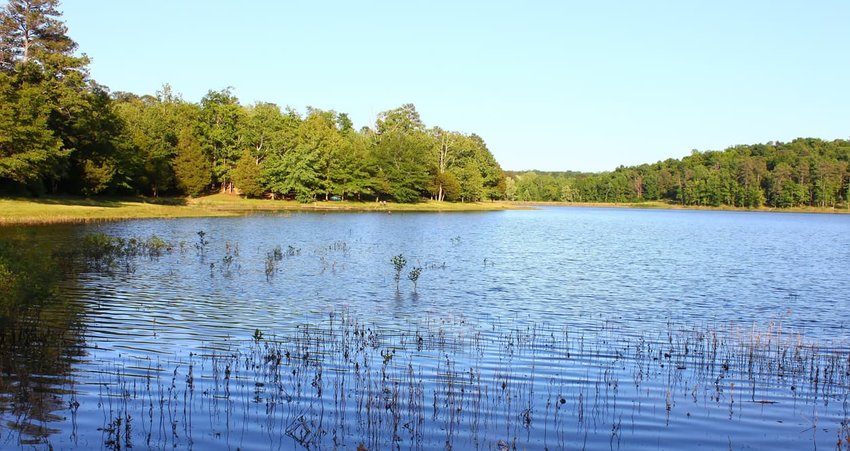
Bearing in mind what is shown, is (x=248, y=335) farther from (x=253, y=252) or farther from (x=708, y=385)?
(x=253, y=252)

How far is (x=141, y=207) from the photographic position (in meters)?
75.0

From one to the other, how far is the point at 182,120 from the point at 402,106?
205 ft

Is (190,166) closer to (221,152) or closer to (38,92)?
(221,152)

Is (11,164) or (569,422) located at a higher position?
(11,164)

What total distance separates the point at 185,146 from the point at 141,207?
29.2 meters

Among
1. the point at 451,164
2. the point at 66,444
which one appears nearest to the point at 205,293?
the point at 66,444

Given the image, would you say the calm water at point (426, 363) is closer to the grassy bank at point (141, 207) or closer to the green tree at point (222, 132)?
the grassy bank at point (141, 207)

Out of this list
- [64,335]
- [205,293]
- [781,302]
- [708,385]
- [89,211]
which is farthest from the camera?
[89,211]

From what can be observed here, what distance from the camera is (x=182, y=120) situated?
357ft

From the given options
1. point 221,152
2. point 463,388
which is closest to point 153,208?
point 221,152

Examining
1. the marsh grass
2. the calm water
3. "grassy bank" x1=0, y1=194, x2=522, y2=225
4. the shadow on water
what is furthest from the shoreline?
the marsh grass

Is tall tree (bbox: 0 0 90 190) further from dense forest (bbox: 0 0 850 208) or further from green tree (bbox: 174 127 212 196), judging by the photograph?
green tree (bbox: 174 127 212 196)

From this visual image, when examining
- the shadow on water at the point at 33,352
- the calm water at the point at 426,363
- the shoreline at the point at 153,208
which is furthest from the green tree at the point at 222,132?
the shadow on water at the point at 33,352

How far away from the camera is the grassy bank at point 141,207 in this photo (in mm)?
54062
